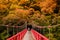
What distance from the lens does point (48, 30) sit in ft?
70.7

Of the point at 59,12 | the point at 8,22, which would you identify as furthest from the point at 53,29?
the point at 8,22

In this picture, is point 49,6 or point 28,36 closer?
point 28,36

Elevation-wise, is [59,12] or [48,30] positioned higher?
[59,12]

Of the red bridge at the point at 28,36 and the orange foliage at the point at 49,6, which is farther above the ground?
the orange foliage at the point at 49,6

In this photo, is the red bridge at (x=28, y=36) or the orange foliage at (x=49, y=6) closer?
the red bridge at (x=28, y=36)

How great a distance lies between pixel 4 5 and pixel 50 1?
4421 mm

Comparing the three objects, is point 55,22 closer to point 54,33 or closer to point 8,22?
point 54,33

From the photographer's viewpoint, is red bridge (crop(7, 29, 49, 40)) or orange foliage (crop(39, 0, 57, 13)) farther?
orange foliage (crop(39, 0, 57, 13))

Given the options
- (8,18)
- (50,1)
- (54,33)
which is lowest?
(54,33)

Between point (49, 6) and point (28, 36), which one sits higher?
point (49, 6)

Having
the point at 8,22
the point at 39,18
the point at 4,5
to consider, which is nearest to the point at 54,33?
the point at 39,18

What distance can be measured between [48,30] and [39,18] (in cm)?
148

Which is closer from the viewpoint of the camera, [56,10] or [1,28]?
[1,28]

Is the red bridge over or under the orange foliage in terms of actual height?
under
